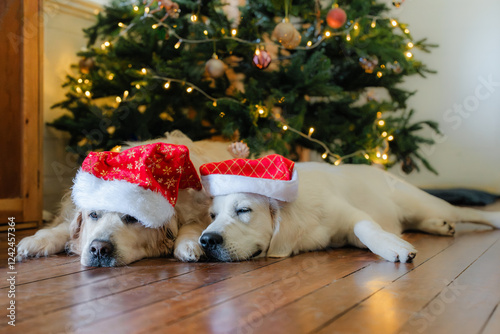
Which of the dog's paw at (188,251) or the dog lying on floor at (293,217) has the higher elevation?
the dog lying on floor at (293,217)

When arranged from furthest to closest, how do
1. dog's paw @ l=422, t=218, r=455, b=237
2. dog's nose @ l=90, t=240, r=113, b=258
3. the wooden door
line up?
1. the wooden door
2. dog's paw @ l=422, t=218, r=455, b=237
3. dog's nose @ l=90, t=240, r=113, b=258

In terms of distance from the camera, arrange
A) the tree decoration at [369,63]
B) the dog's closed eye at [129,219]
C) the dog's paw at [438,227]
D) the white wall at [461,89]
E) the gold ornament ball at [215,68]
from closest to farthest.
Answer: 1. the dog's closed eye at [129,219]
2. the dog's paw at [438,227]
3. the gold ornament ball at [215,68]
4. the tree decoration at [369,63]
5. the white wall at [461,89]

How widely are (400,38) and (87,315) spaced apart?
282 centimetres

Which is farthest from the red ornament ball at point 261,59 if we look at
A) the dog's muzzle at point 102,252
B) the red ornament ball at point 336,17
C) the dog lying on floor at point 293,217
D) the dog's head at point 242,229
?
the dog's muzzle at point 102,252

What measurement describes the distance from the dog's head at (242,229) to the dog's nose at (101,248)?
338 millimetres

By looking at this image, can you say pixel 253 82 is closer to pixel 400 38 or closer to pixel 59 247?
pixel 400 38

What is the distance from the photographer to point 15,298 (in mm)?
1324

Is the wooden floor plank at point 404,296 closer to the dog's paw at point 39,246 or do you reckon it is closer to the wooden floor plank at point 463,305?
the wooden floor plank at point 463,305

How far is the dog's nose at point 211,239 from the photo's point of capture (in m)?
1.81

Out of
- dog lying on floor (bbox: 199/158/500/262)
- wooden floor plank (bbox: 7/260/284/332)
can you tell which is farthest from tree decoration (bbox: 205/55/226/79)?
wooden floor plank (bbox: 7/260/284/332)

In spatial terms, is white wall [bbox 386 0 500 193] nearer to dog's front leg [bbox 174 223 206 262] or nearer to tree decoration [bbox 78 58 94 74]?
tree decoration [bbox 78 58 94 74]

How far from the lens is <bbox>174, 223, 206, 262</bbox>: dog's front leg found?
1.90 m

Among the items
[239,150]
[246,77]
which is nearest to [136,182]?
[239,150]

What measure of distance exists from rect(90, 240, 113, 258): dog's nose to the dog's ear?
2.06ft
